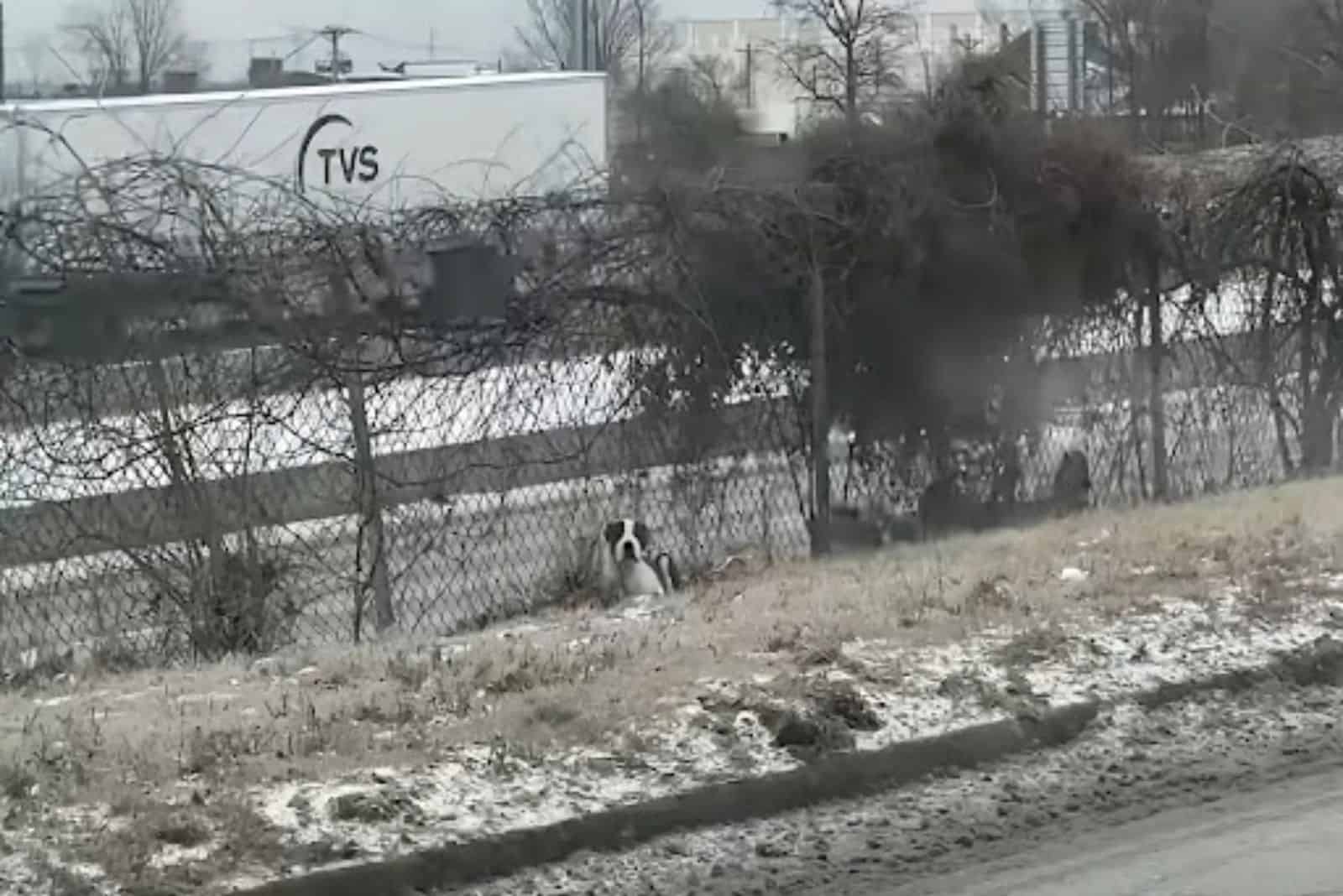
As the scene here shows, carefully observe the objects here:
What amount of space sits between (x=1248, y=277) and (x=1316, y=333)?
0.70 meters

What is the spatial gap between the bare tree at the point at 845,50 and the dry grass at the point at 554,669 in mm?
3615

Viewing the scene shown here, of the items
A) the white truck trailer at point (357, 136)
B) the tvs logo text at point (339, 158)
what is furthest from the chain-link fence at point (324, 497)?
the tvs logo text at point (339, 158)

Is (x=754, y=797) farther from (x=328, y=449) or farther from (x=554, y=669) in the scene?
(x=328, y=449)

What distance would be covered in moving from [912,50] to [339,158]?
21.7 feet

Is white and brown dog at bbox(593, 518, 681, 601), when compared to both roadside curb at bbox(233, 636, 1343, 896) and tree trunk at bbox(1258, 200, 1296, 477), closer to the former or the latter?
roadside curb at bbox(233, 636, 1343, 896)

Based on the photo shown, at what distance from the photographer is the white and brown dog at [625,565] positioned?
10.7 m

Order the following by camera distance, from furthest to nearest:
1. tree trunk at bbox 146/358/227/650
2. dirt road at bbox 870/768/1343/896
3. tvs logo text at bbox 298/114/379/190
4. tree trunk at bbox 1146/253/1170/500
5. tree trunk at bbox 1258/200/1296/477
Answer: tvs logo text at bbox 298/114/379/190 < tree trunk at bbox 1258/200/1296/477 < tree trunk at bbox 1146/253/1170/500 < tree trunk at bbox 146/358/227/650 < dirt road at bbox 870/768/1343/896

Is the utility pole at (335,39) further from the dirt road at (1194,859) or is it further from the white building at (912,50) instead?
the dirt road at (1194,859)

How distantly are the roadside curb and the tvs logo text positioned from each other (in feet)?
37.8

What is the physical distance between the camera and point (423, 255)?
10.2 metres

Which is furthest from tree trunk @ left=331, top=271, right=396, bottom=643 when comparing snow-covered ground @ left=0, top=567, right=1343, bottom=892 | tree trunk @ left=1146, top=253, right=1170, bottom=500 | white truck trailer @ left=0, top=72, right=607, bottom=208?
tree trunk @ left=1146, top=253, right=1170, bottom=500

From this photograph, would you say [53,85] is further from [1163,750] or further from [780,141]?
[1163,750]

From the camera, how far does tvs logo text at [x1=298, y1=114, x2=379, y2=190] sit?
65.0ft

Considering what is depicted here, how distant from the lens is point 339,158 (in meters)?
22.4
